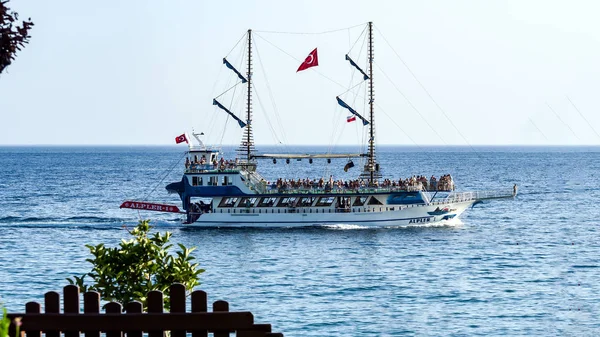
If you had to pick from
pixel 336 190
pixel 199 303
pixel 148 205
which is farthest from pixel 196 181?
pixel 199 303

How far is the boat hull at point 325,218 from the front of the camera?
76750 mm

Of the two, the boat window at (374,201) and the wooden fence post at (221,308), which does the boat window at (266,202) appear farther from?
the wooden fence post at (221,308)

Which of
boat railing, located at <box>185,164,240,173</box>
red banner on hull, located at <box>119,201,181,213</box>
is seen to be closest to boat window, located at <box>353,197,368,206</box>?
boat railing, located at <box>185,164,240,173</box>

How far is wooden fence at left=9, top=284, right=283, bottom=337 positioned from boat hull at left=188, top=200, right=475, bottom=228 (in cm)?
6764

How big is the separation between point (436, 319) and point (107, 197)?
92507 millimetres

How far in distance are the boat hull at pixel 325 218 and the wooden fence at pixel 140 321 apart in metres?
67.6

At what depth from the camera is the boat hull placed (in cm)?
7675

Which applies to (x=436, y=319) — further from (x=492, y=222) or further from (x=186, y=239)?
(x=492, y=222)

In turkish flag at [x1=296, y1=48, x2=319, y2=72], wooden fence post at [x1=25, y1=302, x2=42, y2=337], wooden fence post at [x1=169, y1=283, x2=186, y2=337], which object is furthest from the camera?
turkish flag at [x1=296, y1=48, x2=319, y2=72]

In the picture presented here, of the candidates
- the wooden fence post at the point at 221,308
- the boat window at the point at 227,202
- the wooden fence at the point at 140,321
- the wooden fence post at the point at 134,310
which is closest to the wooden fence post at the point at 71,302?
the wooden fence at the point at 140,321

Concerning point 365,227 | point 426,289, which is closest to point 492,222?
point 365,227

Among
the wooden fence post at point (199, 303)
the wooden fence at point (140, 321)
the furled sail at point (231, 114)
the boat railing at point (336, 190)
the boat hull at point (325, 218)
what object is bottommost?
the boat hull at point (325, 218)

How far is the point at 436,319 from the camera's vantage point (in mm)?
38844

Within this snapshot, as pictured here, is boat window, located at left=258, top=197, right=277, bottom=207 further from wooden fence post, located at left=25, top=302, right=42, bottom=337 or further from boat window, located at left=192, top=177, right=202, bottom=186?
wooden fence post, located at left=25, top=302, right=42, bottom=337
